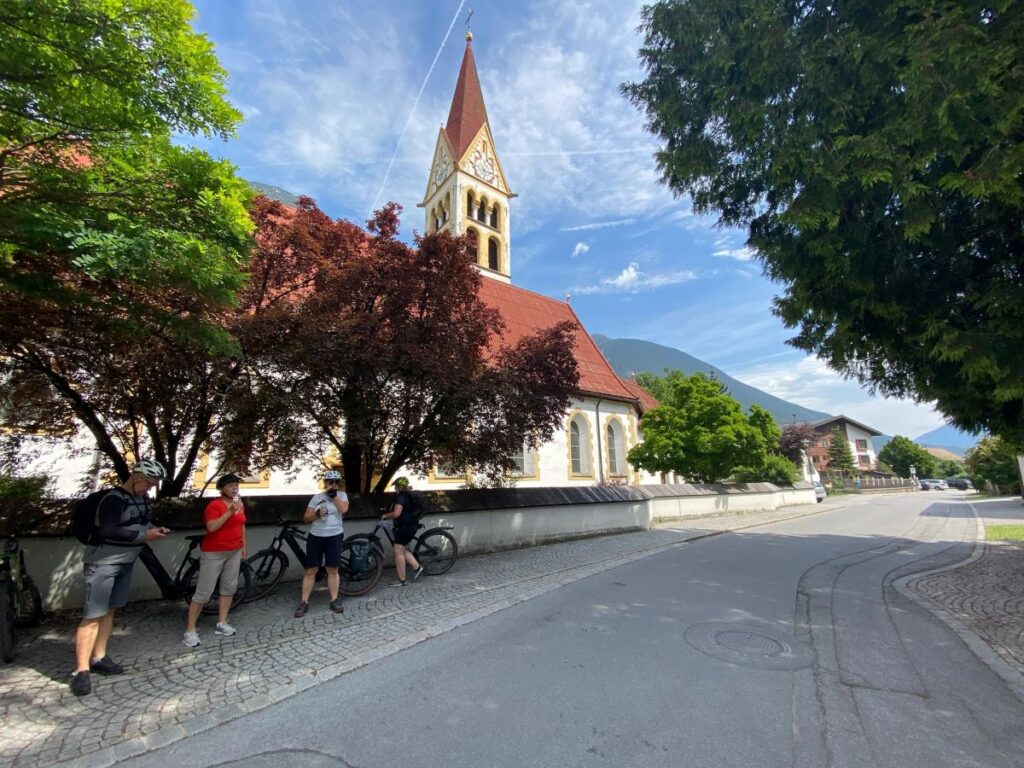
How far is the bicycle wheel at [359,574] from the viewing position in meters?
7.05

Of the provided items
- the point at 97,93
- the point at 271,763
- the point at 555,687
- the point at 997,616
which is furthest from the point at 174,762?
the point at 997,616

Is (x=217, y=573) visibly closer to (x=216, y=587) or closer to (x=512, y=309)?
(x=216, y=587)

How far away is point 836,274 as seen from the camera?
6109mm

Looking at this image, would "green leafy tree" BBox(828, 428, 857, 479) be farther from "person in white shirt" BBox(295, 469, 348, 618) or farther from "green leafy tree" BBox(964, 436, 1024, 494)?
"person in white shirt" BBox(295, 469, 348, 618)

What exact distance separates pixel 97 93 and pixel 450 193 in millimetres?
33517

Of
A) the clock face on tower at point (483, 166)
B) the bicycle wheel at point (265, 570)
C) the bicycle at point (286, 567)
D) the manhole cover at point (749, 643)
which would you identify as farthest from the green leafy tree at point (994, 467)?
the bicycle wheel at point (265, 570)

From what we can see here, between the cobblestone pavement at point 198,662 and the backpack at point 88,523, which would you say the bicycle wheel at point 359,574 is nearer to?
the cobblestone pavement at point 198,662

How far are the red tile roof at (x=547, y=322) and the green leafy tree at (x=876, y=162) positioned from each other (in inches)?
667

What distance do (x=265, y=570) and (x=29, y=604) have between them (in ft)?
7.66

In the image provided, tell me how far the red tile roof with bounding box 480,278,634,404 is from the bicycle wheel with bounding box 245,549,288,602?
17500mm

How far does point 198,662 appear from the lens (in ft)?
15.0

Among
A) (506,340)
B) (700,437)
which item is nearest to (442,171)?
(506,340)

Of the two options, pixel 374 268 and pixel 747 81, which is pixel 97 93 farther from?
pixel 747 81

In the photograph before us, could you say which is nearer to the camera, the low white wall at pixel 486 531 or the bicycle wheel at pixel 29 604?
the bicycle wheel at pixel 29 604
